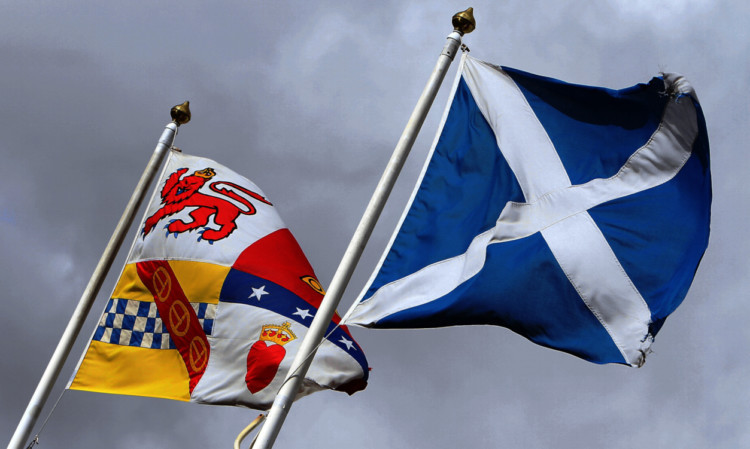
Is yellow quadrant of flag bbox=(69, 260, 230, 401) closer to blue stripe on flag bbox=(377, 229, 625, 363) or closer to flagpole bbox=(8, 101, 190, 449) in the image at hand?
flagpole bbox=(8, 101, 190, 449)

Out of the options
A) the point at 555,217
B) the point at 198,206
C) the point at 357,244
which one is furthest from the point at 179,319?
the point at 555,217

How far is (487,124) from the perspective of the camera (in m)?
13.6

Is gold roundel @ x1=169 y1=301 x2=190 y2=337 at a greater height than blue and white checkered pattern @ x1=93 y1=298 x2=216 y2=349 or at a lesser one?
greater

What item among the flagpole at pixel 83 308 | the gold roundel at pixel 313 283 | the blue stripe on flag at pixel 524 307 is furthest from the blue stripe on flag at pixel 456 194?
the flagpole at pixel 83 308

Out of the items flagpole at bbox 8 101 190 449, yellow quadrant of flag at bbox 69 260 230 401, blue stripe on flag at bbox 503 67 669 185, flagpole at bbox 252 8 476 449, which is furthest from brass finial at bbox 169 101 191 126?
blue stripe on flag at bbox 503 67 669 185

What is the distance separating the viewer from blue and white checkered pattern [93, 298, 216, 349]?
14.4 meters

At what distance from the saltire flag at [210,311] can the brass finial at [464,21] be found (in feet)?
14.1

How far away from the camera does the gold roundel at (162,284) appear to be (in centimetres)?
1476

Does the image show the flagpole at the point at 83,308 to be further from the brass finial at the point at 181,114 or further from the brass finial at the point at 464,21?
the brass finial at the point at 464,21

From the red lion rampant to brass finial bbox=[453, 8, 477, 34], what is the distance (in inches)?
173

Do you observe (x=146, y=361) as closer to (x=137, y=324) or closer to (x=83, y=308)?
(x=137, y=324)

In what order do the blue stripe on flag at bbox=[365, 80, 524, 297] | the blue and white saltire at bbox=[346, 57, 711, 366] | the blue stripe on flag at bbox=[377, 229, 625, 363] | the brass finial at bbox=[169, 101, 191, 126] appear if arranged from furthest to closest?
the brass finial at bbox=[169, 101, 191, 126] < the blue stripe on flag at bbox=[365, 80, 524, 297] < the blue and white saltire at bbox=[346, 57, 711, 366] < the blue stripe on flag at bbox=[377, 229, 625, 363]

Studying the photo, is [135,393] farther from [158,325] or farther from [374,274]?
[374,274]

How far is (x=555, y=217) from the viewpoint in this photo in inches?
503
